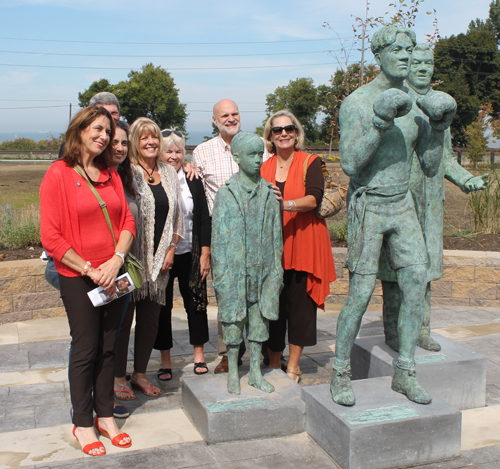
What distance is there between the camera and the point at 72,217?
321cm

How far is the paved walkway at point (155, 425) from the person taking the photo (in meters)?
3.13

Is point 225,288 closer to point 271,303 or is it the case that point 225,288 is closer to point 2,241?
point 271,303

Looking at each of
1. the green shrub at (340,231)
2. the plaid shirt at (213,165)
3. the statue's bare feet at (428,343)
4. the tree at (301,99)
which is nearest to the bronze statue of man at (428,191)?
the statue's bare feet at (428,343)

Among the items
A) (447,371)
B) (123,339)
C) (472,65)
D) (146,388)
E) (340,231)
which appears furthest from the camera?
(472,65)

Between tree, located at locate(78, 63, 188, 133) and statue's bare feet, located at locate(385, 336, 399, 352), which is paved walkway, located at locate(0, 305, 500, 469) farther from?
tree, located at locate(78, 63, 188, 133)

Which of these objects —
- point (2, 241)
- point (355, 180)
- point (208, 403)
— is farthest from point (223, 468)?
point (2, 241)

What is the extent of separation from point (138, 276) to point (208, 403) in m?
0.92

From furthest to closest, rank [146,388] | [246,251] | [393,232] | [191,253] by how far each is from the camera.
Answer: [191,253] → [146,388] → [246,251] → [393,232]

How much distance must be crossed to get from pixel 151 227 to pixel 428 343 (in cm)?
Answer: 221

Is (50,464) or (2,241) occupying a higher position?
(2,241)

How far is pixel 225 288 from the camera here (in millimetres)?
3467

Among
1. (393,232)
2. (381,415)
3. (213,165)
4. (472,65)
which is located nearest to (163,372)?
(213,165)

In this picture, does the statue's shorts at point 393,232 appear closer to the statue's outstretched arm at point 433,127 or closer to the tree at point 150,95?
the statue's outstretched arm at point 433,127

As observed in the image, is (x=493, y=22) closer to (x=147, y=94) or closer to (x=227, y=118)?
(x=147, y=94)
